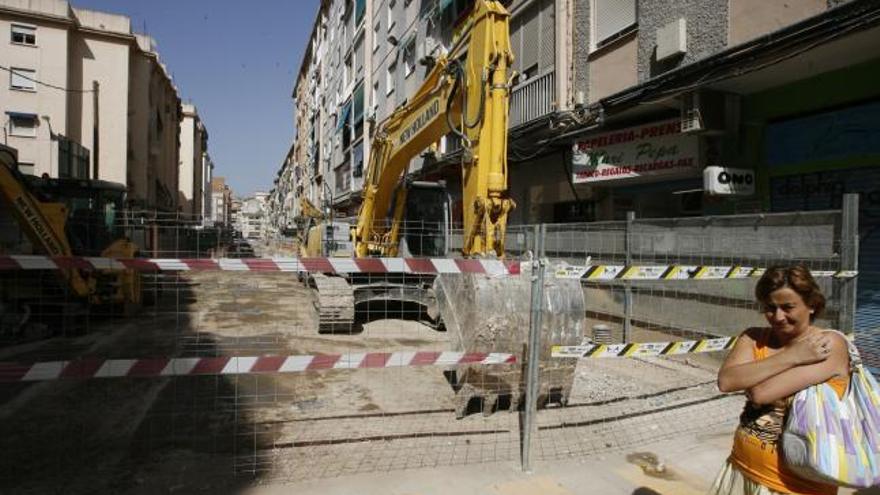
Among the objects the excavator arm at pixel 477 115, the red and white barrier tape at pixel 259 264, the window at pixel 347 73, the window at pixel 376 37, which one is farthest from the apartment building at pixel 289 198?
the red and white barrier tape at pixel 259 264

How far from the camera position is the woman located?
1.97 meters

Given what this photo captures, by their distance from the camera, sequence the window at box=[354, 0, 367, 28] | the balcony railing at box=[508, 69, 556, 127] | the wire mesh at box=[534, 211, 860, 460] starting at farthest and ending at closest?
1. the window at box=[354, 0, 367, 28]
2. the balcony railing at box=[508, 69, 556, 127]
3. the wire mesh at box=[534, 211, 860, 460]

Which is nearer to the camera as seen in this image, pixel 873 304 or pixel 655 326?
pixel 873 304

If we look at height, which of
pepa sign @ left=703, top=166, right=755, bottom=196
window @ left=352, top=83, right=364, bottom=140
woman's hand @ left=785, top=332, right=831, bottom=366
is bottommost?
woman's hand @ left=785, top=332, right=831, bottom=366

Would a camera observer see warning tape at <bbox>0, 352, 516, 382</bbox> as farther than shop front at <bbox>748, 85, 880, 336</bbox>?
No

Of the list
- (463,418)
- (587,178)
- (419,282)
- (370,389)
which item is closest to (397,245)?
(419,282)

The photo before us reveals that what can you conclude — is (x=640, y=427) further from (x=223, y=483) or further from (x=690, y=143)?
(x=690, y=143)

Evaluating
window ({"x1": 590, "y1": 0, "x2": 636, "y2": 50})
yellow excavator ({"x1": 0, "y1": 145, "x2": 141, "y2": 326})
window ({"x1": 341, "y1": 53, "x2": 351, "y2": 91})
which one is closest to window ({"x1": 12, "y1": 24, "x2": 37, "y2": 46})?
window ({"x1": 341, "y1": 53, "x2": 351, "y2": 91})

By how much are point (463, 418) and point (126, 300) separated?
7386 millimetres

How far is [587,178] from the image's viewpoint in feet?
35.2

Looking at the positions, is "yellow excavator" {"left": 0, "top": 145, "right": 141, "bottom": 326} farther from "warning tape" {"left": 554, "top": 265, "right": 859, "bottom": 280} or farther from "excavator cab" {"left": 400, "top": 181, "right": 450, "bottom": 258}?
"warning tape" {"left": 554, "top": 265, "right": 859, "bottom": 280}

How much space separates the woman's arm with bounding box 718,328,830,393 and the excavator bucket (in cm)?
236

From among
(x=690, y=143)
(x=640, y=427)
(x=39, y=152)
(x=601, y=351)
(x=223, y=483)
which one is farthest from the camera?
(x=39, y=152)

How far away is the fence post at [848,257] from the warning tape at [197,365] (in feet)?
11.4
